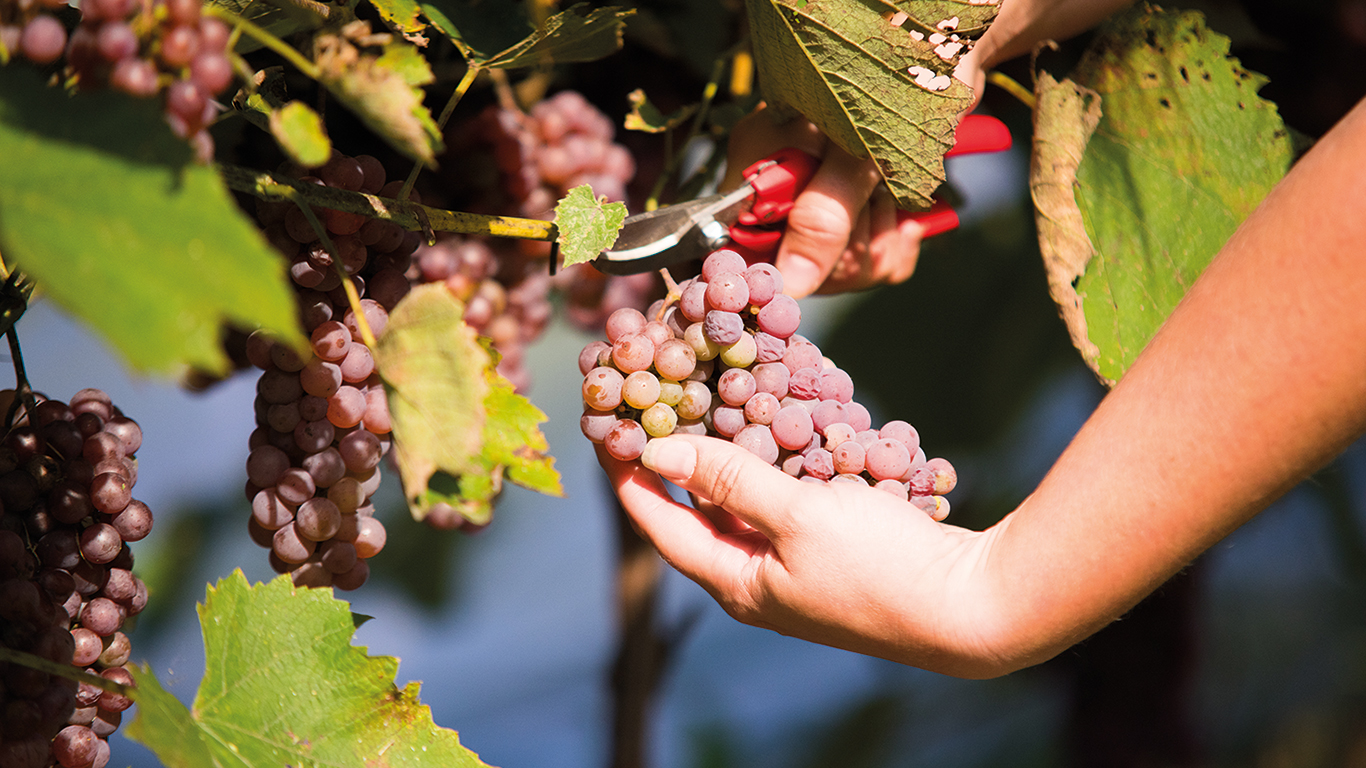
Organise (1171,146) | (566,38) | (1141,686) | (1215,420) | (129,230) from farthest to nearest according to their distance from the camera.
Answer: (1141,686) → (1171,146) → (566,38) → (1215,420) → (129,230)

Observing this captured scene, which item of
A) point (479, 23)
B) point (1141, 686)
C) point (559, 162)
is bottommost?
point (1141, 686)

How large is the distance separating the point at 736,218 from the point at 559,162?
0.17 metres

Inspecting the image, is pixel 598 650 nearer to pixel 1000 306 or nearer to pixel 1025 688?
pixel 1025 688

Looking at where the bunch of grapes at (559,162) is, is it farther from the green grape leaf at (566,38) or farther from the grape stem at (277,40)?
the grape stem at (277,40)

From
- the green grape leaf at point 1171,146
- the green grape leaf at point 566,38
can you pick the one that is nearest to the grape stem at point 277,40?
the green grape leaf at point 566,38

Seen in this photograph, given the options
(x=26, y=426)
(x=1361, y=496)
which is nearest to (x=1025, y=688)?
(x=1361, y=496)

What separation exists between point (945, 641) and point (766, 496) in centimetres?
12

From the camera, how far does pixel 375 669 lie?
43 centimetres

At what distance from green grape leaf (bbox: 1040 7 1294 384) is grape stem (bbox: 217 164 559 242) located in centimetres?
39

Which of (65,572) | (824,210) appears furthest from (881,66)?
(65,572)

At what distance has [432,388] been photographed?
0.36 meters

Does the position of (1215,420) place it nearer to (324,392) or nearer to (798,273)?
(798,273)

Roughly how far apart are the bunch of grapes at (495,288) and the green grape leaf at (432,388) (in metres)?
0.17

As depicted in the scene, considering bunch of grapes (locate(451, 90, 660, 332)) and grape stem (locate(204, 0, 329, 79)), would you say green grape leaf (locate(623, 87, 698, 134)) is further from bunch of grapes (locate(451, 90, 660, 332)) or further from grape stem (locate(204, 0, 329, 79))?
grape stem (locate(204, 0, 329, 79))
